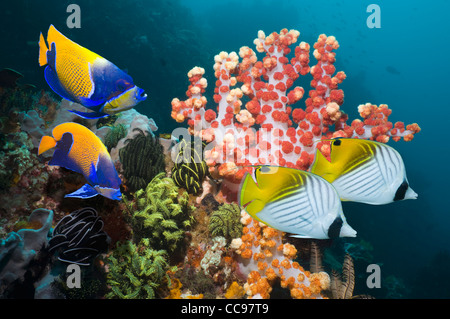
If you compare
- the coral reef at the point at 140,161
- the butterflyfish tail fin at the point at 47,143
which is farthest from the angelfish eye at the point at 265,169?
the coral reef at the point at 140,161

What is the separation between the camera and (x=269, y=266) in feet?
10.4

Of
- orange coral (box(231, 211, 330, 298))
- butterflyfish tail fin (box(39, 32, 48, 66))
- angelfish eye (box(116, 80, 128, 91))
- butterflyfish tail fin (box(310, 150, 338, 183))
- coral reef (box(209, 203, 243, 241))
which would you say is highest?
butterflyfish tail fin (box(39, 32, 48, 66))

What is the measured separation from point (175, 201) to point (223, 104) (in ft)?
5.54

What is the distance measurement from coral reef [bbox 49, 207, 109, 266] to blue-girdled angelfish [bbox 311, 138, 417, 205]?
2604 millimetres

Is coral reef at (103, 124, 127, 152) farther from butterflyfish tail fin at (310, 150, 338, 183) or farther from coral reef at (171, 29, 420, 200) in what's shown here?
butterflyfish tail fin at (310, 150, 338, 183)

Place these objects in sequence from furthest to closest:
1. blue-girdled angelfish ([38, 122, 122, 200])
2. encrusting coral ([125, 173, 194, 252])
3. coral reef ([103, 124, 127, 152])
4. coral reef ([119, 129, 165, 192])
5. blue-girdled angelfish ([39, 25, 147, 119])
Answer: coral reef ([103, 124, 127, 152])
coral reef ([119, 129, 165, 192])
encrusting coral ([125, 173, 194, 252])
blue-girdled angelfish ([38, 122, 122, 200])
blue-girdled angelfish ([39, 25, 147, 119])

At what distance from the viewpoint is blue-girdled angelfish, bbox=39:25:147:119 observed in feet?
4.66

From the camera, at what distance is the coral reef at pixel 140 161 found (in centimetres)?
369

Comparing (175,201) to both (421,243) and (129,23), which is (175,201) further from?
(421,243)

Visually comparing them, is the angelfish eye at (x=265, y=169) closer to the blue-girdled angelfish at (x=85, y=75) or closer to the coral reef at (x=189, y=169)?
the blue-girdled angelfish at (x=85, y=75)

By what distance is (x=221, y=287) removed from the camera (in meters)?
3.22

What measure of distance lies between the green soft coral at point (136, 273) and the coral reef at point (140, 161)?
3.13 feet

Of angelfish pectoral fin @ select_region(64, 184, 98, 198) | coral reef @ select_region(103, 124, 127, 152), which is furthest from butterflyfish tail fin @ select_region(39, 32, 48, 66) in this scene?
coral reef @ select_region(103, 124, 127, 152)

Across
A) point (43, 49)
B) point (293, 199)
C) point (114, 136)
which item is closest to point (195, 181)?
point (114, 136)
